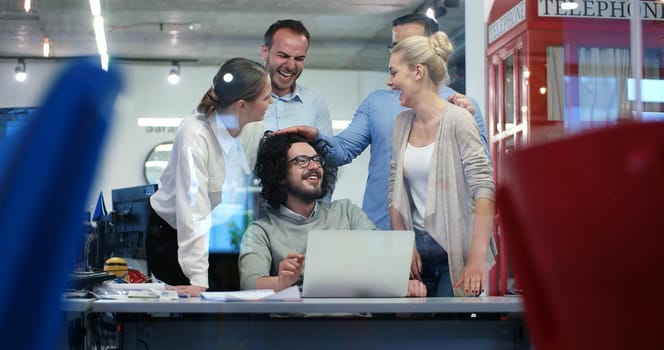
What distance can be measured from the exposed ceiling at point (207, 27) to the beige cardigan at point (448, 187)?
44cm

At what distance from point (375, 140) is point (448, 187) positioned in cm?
43

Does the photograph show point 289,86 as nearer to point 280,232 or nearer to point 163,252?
point 280,232

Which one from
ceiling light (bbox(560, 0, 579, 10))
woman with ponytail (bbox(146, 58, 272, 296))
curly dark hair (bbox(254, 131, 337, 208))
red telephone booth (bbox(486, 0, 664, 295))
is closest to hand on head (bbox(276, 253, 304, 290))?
curly dark hair (bbox(254, 131, 337, 208))

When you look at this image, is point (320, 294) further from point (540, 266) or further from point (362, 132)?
point (540, 266)

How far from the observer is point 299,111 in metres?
4.67

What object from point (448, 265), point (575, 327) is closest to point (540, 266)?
point (575, 327)

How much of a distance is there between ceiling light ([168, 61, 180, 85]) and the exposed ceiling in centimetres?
4

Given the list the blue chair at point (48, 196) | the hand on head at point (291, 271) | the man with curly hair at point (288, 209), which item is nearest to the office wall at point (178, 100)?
the man with curly hair at point (288, 209)

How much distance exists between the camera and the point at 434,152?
474cm

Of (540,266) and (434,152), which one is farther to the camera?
(434,152)

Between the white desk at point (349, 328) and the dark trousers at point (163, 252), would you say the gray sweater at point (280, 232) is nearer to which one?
the dark trousers at point (163, 252)

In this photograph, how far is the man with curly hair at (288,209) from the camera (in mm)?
4043

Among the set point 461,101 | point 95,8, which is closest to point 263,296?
point 461,101

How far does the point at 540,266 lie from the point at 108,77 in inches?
11.7
